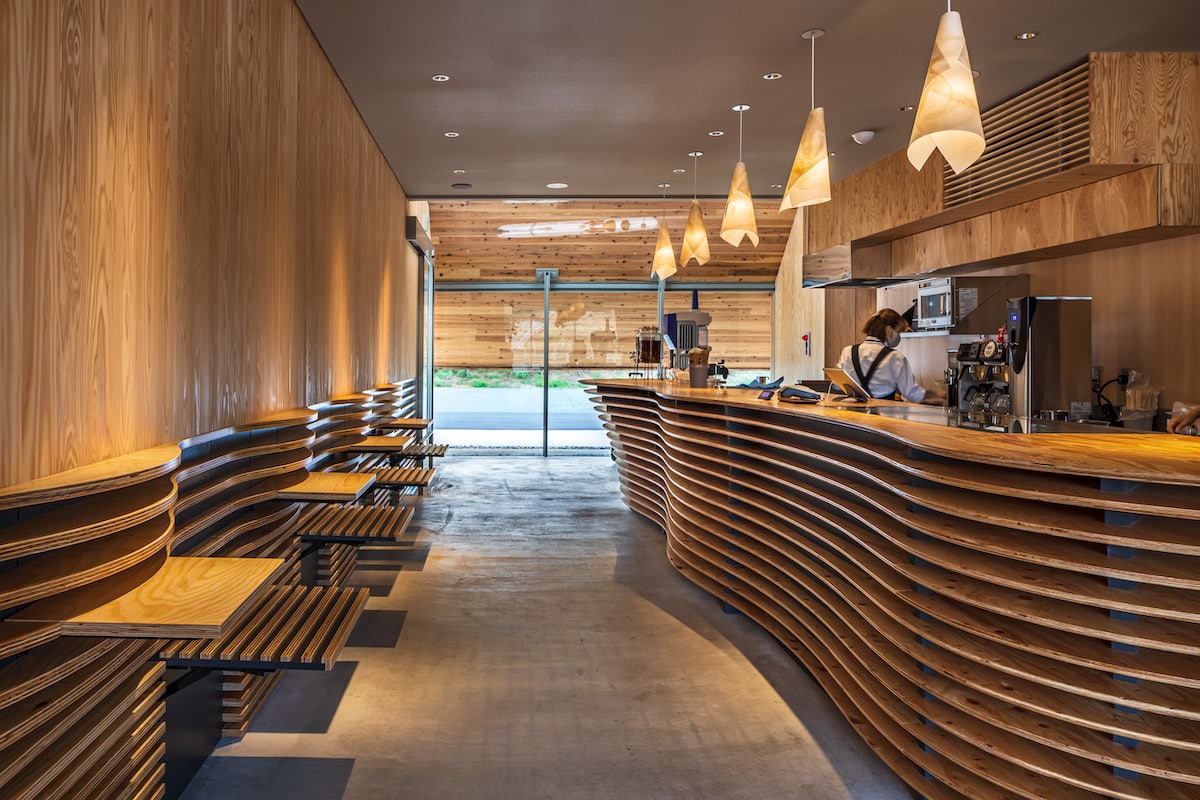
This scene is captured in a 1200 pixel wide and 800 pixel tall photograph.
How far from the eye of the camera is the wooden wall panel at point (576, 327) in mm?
12766

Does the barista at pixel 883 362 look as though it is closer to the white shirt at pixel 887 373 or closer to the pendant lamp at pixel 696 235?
the white shirt at pixel 887 373

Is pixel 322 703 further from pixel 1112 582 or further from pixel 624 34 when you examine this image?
pixel 624 34

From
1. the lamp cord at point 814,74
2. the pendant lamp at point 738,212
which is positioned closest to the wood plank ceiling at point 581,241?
the lamp cord at point 814,74

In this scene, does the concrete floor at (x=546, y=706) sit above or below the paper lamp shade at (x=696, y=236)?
below

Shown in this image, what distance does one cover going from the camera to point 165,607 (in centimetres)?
210

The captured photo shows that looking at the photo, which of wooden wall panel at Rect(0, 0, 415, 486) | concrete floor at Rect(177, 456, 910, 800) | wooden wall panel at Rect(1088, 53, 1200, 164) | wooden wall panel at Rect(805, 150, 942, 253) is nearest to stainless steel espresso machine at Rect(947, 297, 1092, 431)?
wooden wall panel at Rect(1088, 53, 1200, 164)

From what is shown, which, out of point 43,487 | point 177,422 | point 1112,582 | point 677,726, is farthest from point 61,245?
point 1112,582

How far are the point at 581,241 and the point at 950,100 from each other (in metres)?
9.29

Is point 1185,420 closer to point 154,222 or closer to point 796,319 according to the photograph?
point 154,222

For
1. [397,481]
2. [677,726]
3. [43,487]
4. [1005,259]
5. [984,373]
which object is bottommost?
[677,726]

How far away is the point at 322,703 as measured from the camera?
3.60 meters

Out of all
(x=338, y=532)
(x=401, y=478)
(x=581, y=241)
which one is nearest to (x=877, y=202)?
(x=401, y=478)

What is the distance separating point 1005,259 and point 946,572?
4318mm

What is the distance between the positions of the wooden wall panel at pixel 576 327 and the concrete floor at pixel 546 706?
708cm
